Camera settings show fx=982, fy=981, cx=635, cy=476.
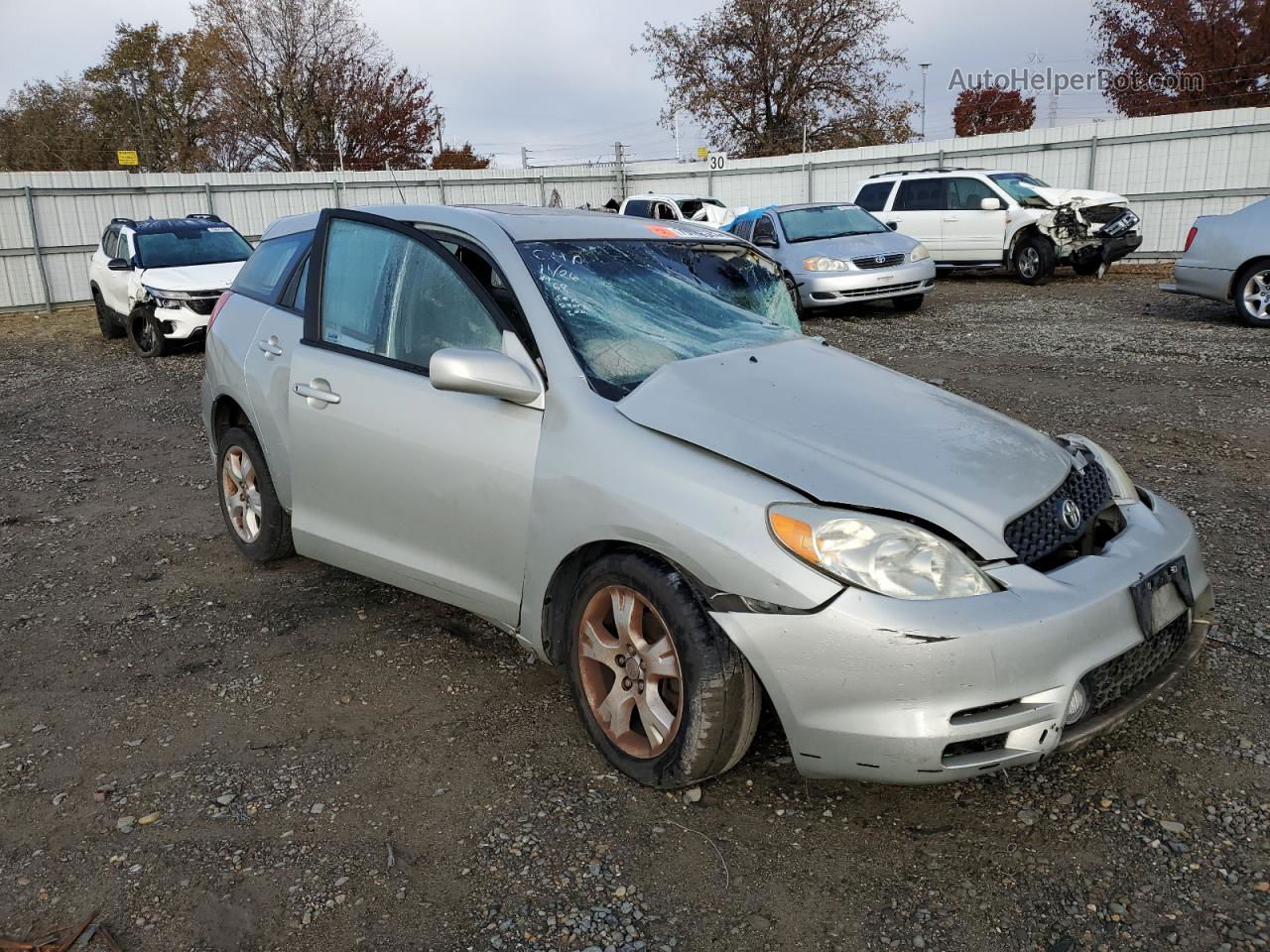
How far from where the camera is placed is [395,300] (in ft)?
12.0

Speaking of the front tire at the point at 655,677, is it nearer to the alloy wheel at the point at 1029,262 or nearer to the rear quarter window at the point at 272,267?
the rear quarter window at the point at 272,267

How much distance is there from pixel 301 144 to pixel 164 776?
38.5 m

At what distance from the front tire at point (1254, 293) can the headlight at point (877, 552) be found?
9.80 m

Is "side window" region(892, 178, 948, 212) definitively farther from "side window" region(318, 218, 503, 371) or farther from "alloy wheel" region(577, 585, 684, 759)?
"alloy wheel" region(577, 585, 684, 759)

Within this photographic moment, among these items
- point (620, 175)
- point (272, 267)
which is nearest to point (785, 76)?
point (620, 175)

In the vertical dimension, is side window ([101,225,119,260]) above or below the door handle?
above

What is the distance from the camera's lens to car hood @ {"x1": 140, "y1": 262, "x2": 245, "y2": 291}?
1216 cm

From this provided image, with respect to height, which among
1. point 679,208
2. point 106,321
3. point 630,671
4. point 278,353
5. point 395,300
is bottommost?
point 106,321

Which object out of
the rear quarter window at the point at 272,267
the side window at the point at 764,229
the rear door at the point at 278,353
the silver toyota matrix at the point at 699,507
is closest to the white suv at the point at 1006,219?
the side window at the point at 764,229

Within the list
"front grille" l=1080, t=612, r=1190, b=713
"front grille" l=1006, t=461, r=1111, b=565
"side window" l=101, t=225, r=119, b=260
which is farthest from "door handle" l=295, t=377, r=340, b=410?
"side window" l=101, t=225, r=119, b=260

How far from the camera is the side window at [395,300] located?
11.2 ft

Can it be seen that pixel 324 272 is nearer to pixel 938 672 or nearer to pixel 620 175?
pixel 938 672

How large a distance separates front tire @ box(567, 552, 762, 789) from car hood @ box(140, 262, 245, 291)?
1060 cm

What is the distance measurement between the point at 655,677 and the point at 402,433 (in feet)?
4.22
